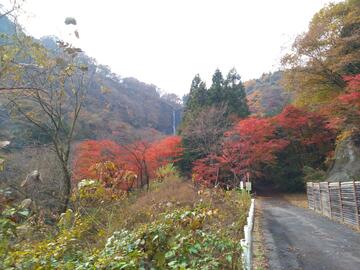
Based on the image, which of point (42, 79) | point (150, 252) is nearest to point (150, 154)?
point (42, 79)

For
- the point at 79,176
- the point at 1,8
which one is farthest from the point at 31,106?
the point at 79,176

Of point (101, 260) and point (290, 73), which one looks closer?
point (101, 260)

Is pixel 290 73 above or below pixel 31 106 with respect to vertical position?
above

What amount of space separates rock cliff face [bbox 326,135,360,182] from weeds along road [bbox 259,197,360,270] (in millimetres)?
5733

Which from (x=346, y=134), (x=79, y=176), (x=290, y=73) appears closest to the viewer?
(x=346, y=134)

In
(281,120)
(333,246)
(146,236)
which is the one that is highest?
(281,120)

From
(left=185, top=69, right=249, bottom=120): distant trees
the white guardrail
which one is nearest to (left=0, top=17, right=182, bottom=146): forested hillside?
the white guardrail

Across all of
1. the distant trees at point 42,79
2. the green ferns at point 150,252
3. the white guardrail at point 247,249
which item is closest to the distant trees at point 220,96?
the distant trees at point 42,79

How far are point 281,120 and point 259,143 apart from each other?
4055 millimetres

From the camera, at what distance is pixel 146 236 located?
2.98 meters

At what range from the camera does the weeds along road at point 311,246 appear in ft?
21.7

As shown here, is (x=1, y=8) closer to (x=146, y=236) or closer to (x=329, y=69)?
(x=146, y=236)

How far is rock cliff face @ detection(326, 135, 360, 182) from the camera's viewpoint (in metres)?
17.0

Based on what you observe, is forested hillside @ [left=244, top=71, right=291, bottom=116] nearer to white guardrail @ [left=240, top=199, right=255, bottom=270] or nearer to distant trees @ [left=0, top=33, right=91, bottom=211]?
distant trees @ [left=0, top=33, right=91, bottom=211]
